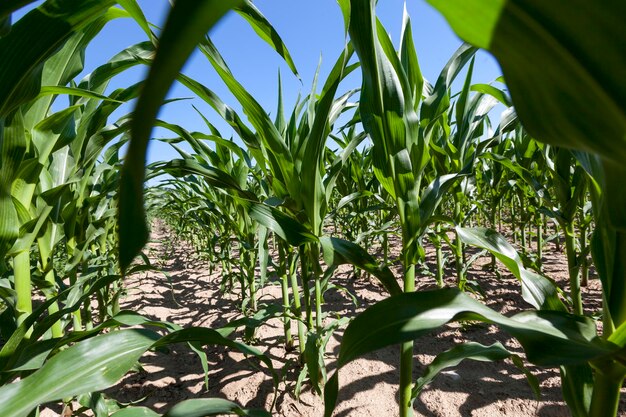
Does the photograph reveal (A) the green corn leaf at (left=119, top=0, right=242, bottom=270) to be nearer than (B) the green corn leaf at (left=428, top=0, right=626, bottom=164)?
Yes

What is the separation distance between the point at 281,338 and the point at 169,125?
1490mm

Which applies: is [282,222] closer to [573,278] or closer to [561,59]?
[561,59]

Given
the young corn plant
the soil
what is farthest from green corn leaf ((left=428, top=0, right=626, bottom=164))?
the soil

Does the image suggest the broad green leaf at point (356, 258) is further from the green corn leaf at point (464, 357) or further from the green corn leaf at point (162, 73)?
the green corn leaf at point (162, 73)

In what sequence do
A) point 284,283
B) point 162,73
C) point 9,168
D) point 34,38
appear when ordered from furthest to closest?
1. point 284,283
2. point 9,168
3. point 34,38
4. point 162,73

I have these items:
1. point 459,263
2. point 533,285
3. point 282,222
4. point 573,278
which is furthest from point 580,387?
point 459,263

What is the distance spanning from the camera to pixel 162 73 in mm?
116

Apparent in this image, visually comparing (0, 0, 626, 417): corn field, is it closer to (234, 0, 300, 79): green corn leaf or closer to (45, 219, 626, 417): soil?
(234, 0, 300, 79): green corn leaf

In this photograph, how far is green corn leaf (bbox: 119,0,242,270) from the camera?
0.36 ft

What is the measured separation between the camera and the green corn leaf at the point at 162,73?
11 cm

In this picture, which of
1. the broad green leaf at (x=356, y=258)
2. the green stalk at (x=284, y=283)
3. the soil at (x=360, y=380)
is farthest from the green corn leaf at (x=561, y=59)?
the green stalk at (x=284, y=283)

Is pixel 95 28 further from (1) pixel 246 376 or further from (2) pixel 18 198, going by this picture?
(1) pixel 246 376

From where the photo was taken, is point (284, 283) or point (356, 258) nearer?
point (356, 258)

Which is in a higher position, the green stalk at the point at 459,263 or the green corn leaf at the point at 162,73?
the green corn leaf at the point at 162,73
